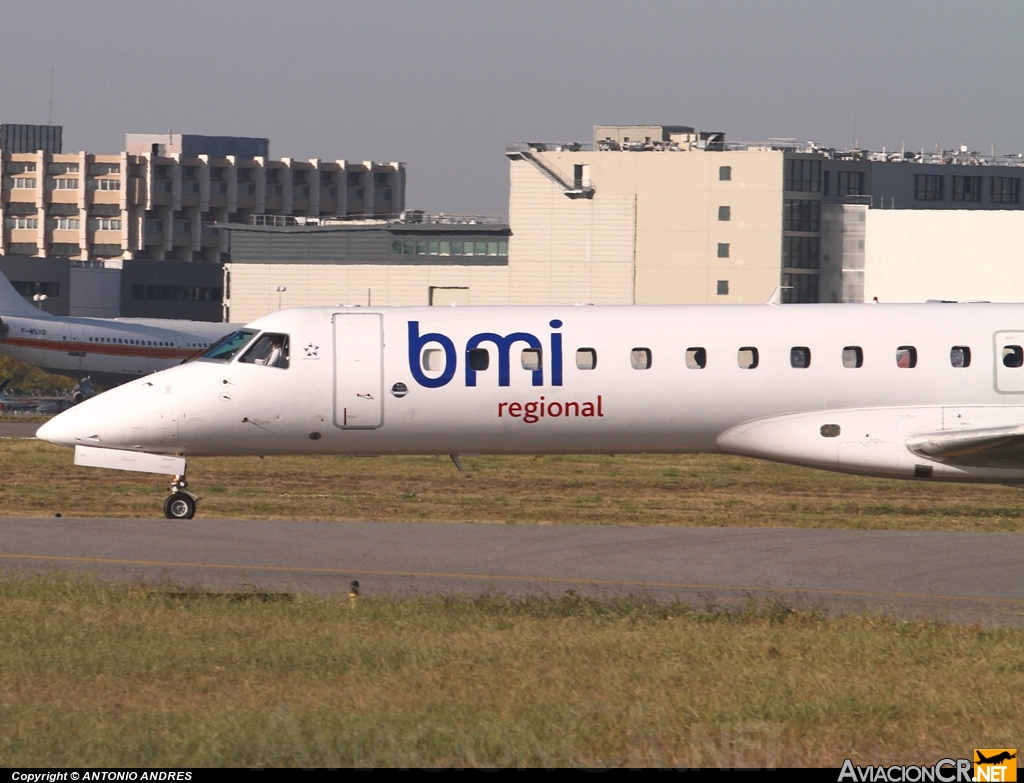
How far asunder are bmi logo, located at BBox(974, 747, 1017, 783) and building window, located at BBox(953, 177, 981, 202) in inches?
4121

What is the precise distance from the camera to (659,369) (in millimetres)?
20875

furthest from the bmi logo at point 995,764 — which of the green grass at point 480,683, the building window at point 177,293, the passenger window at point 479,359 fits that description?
the building window at point 177,293

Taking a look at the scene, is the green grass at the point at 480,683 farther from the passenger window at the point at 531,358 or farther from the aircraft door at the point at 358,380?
the passenger window at the point at 531,358

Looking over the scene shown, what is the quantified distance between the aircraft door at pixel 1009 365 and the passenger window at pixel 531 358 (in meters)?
6.52

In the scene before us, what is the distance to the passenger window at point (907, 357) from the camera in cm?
2092

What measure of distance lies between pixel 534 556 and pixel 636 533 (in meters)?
2.05

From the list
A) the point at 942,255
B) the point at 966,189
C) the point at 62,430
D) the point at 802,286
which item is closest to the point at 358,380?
the point at 62,430

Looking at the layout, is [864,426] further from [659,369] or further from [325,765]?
[325,765]

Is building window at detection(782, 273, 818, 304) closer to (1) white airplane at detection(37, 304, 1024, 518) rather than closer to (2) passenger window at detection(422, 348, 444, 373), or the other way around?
(1) white airplane at detection(37, 304, 1024, 518)

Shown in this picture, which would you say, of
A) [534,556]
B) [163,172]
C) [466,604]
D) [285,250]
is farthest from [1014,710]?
[163,172]

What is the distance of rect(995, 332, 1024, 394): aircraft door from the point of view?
21031 millimetres

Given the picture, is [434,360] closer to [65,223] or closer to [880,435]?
[880,435]

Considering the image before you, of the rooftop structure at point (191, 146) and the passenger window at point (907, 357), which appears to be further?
the rooftop structure at point (191, 146)

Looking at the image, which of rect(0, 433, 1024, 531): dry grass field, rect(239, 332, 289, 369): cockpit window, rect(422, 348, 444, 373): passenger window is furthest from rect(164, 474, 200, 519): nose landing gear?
rect(422, 348, 444, 373): passenger window
